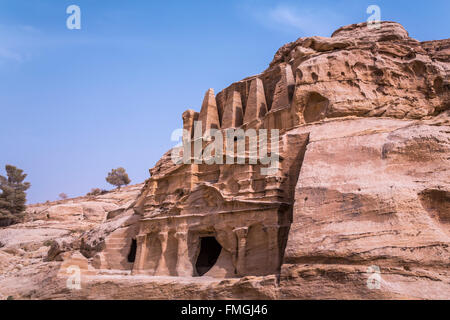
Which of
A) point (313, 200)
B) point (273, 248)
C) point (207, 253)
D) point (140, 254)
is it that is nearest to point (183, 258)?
point (207, 253)

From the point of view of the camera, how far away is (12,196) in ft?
152

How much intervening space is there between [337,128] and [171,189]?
35.1ft

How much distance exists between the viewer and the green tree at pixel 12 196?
44.7 metres

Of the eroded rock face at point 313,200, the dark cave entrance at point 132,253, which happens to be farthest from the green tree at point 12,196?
the dark cave entrance at point 132,253

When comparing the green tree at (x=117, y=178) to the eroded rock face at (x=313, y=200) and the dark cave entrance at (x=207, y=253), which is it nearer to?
the eroded rock face at (x=313, y=200)

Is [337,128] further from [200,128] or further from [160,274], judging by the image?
[200,128]

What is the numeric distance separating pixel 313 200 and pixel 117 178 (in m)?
57.0

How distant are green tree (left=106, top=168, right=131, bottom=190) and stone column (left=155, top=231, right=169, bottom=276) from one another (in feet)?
155

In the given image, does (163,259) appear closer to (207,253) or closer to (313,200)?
(207,253)

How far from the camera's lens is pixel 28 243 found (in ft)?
113

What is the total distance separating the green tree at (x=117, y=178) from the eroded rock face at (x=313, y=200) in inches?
1434

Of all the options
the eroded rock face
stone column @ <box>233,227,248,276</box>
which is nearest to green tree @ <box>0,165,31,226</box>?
the eroded rock face

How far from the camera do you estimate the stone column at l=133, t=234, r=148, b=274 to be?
887 inches

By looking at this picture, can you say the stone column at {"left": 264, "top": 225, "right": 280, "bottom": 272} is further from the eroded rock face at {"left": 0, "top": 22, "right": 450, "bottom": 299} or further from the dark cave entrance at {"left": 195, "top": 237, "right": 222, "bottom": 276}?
the dark cave entrance at {"left": 195, "top": 237, "right": 222, "bottom": 276}
